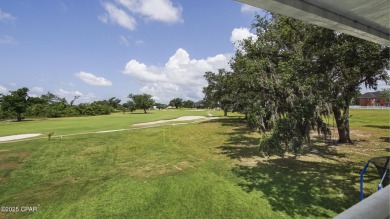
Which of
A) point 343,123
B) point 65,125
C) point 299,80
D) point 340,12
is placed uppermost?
point 340,12

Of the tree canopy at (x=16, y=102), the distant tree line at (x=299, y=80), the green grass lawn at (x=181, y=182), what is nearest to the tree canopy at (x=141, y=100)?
the tree canopy at (x=16, y=102)

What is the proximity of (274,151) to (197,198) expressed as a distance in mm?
4822

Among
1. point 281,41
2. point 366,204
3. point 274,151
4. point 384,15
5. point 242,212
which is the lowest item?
point 242,212

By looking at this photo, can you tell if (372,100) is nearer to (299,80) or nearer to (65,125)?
(299,80)

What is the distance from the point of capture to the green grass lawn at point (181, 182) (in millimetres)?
6809

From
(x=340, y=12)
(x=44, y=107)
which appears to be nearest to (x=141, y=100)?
(x=44, y=107)

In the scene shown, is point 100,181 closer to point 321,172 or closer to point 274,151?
point 274,151

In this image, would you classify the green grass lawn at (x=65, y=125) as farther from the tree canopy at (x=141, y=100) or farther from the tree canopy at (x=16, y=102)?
the tree canopy at (x=141, y=100)

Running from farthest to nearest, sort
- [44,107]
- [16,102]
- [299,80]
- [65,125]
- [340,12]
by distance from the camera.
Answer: [44,107] → [16,102] → [65,125] → [299,80] → [340,12]

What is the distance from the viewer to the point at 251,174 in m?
10.0

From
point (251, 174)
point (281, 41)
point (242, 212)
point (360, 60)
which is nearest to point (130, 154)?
point (251, 174)

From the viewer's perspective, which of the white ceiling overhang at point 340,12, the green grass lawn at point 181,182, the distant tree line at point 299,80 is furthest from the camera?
the distant tree line at point 299,80

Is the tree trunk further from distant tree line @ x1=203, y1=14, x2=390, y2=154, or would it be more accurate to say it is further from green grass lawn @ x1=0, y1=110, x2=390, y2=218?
distant tree line @ x1=203, y1=14, x2=390, y2=154

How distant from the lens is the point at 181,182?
8984mm
